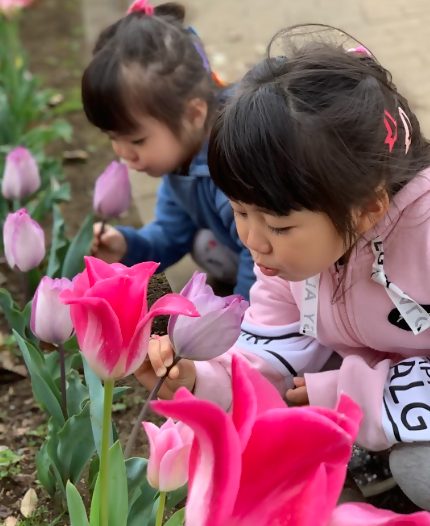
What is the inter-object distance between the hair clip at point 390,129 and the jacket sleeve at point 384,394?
1.29 ft

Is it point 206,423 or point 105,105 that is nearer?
point 206,423

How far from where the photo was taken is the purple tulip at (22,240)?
1346 millimetres

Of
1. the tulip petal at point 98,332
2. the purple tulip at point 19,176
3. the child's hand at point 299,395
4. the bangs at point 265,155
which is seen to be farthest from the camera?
the purple tulip at point 19,176

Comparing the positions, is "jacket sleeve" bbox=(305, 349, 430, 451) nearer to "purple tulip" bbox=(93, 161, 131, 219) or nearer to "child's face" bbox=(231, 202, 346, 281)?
"child's face" bbox=(231, 202, 346, 281)

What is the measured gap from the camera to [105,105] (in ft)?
5.50

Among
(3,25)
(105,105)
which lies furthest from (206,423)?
(3,25)

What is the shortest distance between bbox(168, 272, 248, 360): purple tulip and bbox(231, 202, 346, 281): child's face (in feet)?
0.63

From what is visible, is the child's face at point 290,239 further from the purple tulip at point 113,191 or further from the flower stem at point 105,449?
the purple tulip at point 113,191

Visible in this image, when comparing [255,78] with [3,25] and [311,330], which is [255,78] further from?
[3,25]

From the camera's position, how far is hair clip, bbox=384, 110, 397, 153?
1129 millimetres

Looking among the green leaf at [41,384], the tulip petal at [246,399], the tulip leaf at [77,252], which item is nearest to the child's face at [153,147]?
the tulip leaf at [77,252]

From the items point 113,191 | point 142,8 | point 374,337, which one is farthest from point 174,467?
point 142,8

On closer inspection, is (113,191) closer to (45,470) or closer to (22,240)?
(22,240)

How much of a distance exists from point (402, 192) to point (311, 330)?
0.31m
